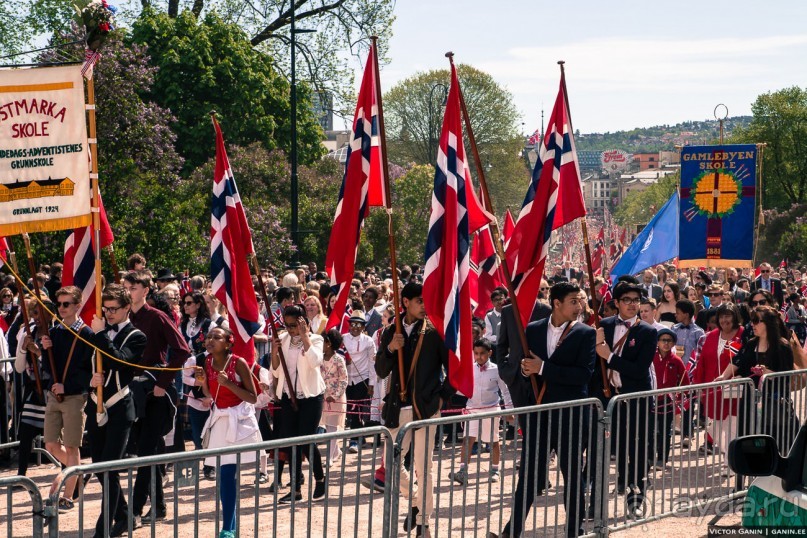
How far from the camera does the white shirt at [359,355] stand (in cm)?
1277

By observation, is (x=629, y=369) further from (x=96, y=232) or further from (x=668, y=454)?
(x=96, y=232)

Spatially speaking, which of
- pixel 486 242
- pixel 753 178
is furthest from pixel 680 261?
pixel 486 242

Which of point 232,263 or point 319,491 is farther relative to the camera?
point 232,263

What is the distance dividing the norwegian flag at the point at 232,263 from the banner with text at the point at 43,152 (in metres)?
Answer: 1.30

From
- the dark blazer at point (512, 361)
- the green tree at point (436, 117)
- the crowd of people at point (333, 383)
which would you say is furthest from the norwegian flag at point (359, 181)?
the green tree at point (436, 117)

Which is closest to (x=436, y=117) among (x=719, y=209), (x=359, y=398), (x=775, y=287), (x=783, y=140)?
(x=783, y=140)

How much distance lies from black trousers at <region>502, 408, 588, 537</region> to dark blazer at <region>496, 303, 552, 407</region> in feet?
2.10

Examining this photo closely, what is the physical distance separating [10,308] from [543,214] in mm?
7667

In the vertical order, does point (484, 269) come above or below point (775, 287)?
above

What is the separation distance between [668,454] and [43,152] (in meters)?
5.24

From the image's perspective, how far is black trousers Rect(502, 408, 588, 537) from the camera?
702 cm

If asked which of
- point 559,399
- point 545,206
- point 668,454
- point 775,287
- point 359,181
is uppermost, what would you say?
point 359,181

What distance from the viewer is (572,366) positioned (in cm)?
774

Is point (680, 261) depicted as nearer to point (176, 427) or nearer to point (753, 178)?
point (753, 178)
